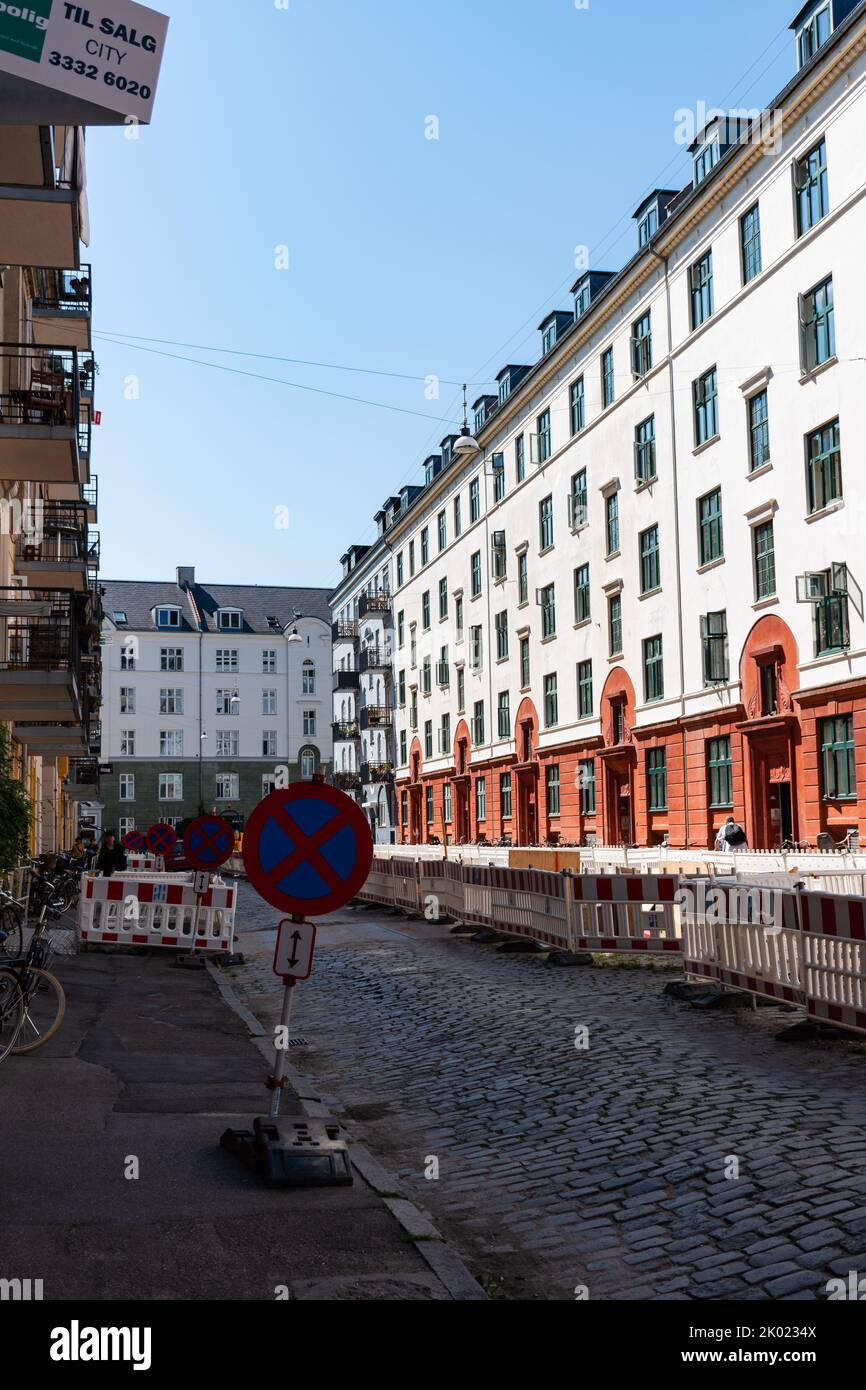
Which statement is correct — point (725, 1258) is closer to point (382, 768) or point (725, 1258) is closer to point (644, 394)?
point (644, 394)

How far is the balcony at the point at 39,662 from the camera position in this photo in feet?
76.0

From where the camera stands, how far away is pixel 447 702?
5884 cm

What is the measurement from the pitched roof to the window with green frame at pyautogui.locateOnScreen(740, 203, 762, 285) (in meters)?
63.2

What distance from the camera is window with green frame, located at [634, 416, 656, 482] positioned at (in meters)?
35.7

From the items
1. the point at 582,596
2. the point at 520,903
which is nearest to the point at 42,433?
the point at 520,903

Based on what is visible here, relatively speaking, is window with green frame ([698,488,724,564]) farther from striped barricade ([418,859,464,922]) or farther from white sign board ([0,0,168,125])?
white sign board ([0,0,168,125])

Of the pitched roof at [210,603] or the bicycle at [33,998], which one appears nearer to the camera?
the bicycle at [33,998]

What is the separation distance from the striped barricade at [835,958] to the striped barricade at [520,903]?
21.1 feet

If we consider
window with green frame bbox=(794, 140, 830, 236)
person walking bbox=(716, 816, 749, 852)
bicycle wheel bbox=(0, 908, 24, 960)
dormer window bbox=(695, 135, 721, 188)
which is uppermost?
dormer window bbox=(695, 135, 721, 188)

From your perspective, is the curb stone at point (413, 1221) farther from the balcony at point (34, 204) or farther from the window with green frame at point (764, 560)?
the window with green frame at point (764, 560)

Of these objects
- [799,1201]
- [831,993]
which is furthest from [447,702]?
[799,1201]

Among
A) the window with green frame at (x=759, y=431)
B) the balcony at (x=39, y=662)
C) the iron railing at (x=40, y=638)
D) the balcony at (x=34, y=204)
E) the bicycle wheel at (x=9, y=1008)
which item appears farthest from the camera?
the window with green frame at (x=759, y=431)

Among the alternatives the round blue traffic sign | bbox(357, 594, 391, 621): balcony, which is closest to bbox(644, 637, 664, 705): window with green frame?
the round blue traffic sign

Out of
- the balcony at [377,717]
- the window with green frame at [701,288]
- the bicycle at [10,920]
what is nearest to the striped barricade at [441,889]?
the bicycle at [10,920]
